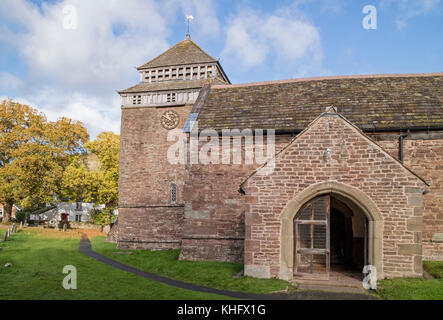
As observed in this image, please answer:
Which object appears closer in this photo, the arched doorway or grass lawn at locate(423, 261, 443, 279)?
grass lawn at locate(423, 261, 443, 279)

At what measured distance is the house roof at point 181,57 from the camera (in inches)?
1053

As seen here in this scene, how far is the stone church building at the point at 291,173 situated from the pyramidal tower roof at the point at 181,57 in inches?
5.3

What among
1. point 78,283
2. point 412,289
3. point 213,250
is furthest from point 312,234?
point 78,283

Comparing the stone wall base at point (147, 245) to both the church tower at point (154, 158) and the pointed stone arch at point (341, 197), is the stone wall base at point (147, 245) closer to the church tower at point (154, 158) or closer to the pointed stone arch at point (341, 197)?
the church tower at point (154, 158)

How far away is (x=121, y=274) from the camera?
1359 cm

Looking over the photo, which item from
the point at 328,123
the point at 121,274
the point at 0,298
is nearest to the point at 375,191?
the point at 328,123

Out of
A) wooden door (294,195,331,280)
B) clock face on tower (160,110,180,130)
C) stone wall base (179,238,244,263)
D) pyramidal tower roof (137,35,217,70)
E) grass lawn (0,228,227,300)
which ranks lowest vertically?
grass lawn (0,228,227,300)

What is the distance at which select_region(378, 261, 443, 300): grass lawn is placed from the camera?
30.0ft

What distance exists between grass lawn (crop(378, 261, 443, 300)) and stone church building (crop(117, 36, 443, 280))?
1.83ft

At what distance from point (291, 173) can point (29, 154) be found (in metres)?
34.0

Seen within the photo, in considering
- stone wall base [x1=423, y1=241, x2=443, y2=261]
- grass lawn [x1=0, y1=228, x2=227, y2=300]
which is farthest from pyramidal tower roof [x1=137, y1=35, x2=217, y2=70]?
stone wall base [x1=423, y1=241, x2=443, y2=261]

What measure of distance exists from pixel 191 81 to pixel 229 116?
9576mm

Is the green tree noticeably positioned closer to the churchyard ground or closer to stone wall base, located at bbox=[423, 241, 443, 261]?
the churchyard ground

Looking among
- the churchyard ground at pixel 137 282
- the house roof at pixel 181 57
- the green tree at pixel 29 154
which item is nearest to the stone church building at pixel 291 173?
the house roof at pixel 181 57
